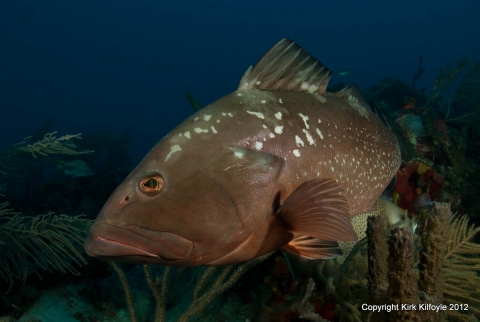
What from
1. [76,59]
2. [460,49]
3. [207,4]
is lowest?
[460,49]

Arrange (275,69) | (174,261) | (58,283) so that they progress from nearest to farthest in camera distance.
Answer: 1. (174,261)
2. (275,69)
3. (58,283)

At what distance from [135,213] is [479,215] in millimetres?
8390

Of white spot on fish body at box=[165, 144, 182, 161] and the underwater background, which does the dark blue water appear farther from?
white spot on fish body at box=[165, 144, 182, 161]

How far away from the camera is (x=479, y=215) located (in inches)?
277

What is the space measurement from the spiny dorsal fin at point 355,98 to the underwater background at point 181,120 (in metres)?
1.35

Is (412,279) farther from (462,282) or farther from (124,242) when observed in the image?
(124,242)

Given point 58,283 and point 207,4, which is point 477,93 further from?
point 207,4

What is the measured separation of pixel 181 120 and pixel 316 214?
5617 centimetres

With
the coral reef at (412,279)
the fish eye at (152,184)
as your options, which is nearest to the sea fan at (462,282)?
the coral reef at (412,279)

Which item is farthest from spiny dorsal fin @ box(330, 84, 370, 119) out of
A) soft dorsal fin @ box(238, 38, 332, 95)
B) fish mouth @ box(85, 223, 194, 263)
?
fish mouth @ box(85, 223, 194, 263)

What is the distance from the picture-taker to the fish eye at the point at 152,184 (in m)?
1.87

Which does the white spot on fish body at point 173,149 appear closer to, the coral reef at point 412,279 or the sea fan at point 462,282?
the coral reef at point 412,279

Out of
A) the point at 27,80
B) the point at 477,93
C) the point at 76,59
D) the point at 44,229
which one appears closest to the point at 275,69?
the point at 44,229

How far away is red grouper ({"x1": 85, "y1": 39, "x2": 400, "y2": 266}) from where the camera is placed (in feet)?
6.00
